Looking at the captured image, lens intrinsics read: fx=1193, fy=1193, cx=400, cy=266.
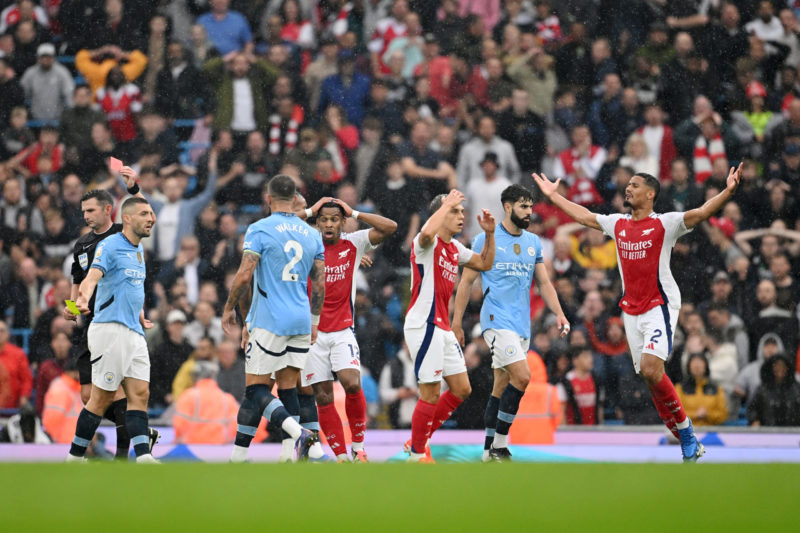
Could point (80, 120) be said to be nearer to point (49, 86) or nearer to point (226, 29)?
point (49, 86)

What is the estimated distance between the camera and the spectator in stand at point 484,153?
18594 mm

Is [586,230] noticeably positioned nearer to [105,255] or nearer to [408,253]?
[408,253]

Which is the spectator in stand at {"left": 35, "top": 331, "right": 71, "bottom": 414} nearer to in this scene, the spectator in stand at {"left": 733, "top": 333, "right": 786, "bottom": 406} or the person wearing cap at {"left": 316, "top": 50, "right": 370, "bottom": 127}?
the person wearing cap at {"left": 316, "top": 50, "right": 370, "bottom": 127}

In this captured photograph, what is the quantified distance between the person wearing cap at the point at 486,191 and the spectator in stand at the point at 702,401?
3.88 meters

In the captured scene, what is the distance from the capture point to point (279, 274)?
33.8ft

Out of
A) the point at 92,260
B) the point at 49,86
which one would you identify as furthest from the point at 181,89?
the point at 92,260

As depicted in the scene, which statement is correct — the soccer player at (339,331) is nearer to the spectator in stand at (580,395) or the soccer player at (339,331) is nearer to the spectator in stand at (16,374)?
the spectator in stand at (580,395)

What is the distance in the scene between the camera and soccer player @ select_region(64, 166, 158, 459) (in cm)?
1110

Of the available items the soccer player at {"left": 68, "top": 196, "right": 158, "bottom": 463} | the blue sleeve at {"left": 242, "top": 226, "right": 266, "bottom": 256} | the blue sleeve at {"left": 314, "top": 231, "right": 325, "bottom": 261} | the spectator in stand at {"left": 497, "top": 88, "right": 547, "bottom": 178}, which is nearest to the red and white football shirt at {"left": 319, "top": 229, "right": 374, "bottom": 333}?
the blue sleeve at {"left": 314, "top": 231, "right": 325, "bottom": 261}

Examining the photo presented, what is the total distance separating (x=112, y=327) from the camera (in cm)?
1054

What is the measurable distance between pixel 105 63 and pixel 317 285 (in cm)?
1218

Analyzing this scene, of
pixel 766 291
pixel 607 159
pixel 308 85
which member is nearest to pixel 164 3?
pixel 308 85

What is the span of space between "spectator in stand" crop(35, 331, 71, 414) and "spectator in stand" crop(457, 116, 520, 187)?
645 centimetres

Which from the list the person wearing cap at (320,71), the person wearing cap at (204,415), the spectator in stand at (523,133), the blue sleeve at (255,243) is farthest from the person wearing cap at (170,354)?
the blue sleeve at (255,243)
